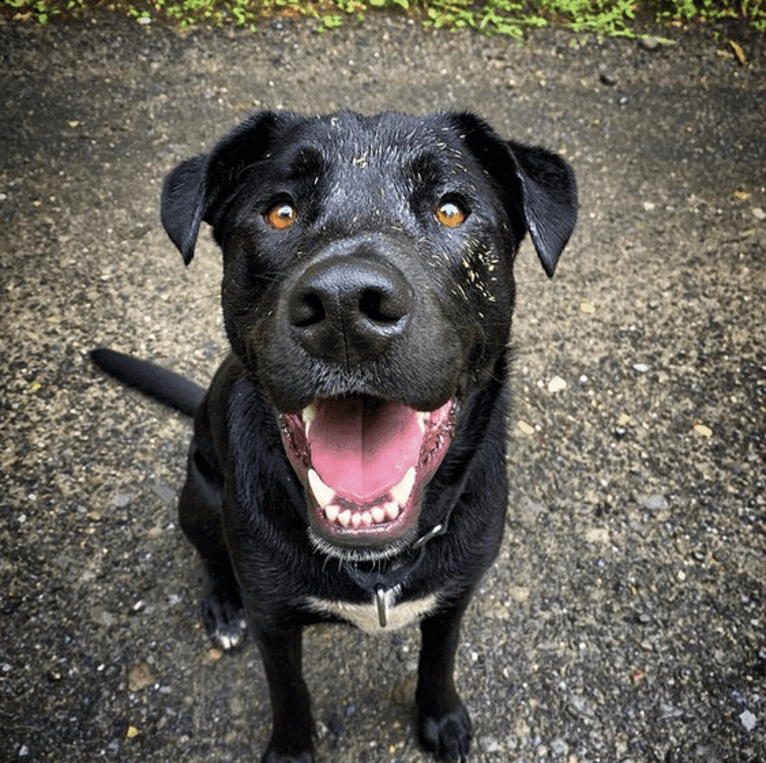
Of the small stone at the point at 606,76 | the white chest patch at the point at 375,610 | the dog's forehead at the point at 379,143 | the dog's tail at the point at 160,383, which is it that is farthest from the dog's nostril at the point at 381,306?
the small stone at the point at 606,76

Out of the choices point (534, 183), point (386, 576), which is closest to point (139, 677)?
point (386, 576)

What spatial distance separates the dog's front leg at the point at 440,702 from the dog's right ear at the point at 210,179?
139 centimetres

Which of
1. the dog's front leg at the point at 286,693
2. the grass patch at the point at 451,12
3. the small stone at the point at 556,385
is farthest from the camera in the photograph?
the grass patch at the point at 451,12

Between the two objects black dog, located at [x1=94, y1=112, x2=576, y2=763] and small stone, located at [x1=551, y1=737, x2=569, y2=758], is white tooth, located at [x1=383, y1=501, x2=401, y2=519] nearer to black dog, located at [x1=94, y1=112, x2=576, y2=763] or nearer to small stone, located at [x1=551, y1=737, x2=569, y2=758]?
black dog, located at [x1=94, y1=112, x2=576, y2=763]

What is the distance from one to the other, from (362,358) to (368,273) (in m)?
0.19

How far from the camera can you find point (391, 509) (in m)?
1.74

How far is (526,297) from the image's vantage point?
12.7 ft

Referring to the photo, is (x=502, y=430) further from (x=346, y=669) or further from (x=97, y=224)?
(x=97, y=224)

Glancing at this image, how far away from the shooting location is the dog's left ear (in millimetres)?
1996

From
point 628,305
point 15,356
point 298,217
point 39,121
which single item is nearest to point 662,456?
point 628,305

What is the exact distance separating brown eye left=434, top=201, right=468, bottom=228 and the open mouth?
1.56ft

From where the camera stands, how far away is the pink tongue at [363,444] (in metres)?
1.76

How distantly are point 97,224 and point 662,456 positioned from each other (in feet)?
10.5

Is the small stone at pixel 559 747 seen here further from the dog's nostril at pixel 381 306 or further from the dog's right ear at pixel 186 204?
the dog's right ear at pixel 186 204
